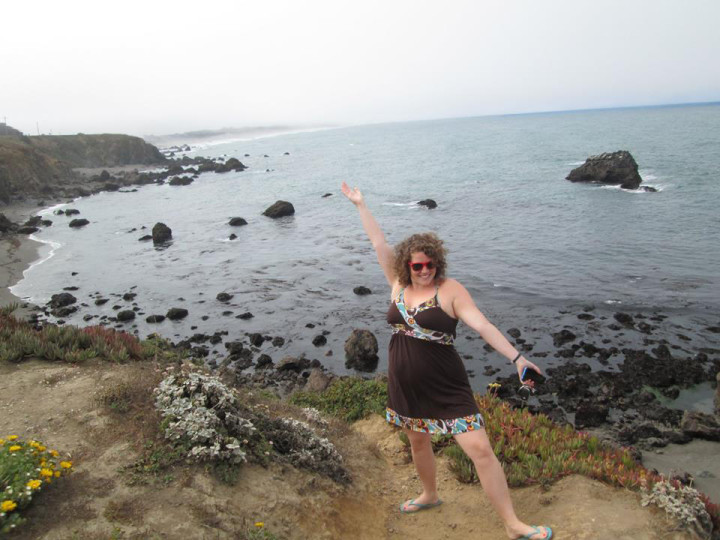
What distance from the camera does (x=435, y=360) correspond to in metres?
4.68

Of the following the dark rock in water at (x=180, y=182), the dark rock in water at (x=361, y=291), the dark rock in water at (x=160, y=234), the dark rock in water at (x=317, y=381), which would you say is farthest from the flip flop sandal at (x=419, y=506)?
the dark rock in water at (x=180, y=182)

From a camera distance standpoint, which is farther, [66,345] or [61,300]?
[61,300]

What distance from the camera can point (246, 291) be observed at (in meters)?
25.5

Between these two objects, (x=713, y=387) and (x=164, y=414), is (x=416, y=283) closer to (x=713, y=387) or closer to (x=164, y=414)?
(x=164, y=414)

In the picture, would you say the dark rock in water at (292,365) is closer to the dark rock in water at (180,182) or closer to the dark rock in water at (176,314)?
the dark rock in water at (176,314)

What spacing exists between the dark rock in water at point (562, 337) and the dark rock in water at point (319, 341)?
819cm

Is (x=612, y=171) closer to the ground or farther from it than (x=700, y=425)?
farther from it

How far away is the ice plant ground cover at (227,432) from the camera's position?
572 cm

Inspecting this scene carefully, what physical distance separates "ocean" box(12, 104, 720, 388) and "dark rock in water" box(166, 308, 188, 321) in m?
0.42

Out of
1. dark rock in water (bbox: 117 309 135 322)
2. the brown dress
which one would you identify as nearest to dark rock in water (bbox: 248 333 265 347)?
dark rock in water (bbox: 117 309 135 322)

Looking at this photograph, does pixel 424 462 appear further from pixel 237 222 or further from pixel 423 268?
pixel 237 222

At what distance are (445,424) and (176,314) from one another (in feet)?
63.3

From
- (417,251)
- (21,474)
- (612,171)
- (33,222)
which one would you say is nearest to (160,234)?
(33,222)

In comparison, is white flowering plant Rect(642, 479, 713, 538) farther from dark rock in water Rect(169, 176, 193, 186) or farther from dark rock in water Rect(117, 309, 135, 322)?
dark rock in water Rect(169, 176, 193, 186)
